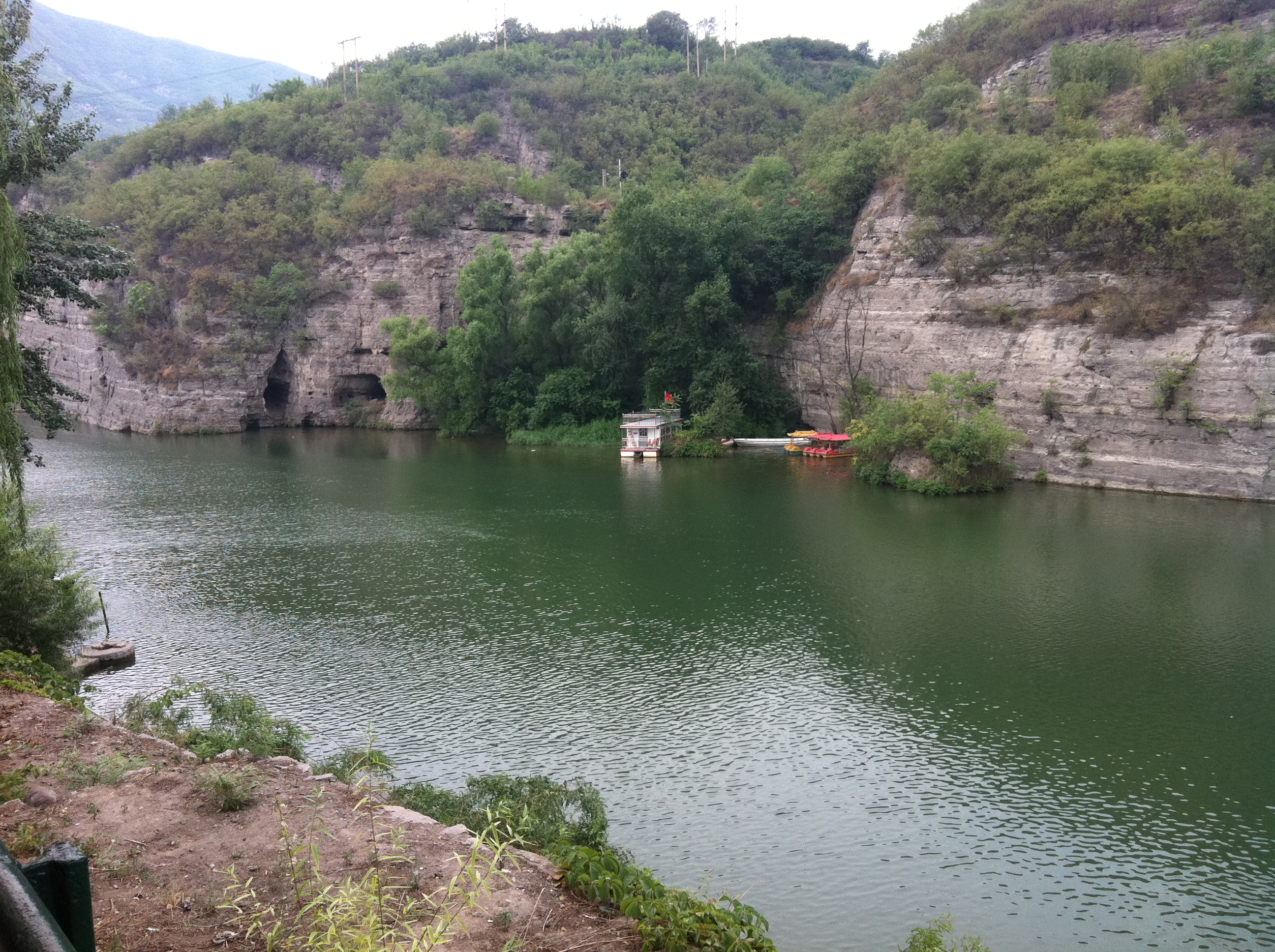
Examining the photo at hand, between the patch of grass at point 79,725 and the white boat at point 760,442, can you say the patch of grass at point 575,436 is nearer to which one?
the white boat at point 760,442

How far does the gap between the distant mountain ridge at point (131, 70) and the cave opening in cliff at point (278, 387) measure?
8372 cm

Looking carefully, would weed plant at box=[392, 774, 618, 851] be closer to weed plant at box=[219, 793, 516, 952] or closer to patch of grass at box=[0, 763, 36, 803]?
weed plant at box=[219, 793, 516, 952]

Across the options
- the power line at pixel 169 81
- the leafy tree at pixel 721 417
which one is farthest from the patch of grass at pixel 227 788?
the power line at pixel 169 81

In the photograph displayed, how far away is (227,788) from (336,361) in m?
42.7

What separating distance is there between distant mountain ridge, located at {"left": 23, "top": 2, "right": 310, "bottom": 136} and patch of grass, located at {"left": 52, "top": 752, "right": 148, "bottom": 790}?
12641 centimetres

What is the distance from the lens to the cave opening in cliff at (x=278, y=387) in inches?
1945

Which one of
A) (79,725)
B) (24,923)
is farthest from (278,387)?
(24,923)

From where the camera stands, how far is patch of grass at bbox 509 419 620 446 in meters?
41.5

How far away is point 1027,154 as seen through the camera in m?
32.8

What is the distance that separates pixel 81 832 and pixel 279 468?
29.3 meters

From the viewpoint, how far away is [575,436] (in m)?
41.9

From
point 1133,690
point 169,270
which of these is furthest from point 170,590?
point 169,270

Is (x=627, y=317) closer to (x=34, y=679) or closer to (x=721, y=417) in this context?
(x=721, y=417)

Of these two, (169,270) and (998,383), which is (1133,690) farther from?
(169,270)
